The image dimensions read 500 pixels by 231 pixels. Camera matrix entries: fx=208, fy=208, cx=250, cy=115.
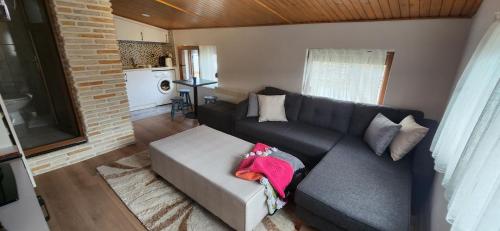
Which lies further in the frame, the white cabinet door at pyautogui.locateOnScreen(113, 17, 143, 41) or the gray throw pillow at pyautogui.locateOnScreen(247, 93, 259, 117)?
the white cabinet door at pyautogui.locateOnScreen(113, 17, 143, 41)

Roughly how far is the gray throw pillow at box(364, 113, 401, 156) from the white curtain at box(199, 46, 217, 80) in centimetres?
361

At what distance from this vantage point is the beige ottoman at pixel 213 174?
1.65 m

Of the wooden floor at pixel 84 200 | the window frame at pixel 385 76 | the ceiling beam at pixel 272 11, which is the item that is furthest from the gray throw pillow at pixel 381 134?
the wooden floor at pixel 84 200

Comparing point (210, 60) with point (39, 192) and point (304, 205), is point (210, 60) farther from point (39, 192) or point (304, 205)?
point (304, 205)

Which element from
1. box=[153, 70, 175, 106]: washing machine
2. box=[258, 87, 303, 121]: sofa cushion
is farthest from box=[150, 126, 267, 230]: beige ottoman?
box=[153, 70, 175, 106]: washing machine

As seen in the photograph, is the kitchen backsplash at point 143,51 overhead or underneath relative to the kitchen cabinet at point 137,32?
underneath

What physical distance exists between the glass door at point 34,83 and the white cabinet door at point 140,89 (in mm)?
1686

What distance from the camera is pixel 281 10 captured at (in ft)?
9.15

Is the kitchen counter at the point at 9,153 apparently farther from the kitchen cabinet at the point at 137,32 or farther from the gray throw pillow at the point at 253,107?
the kitchen cabinet at the point at 137,32

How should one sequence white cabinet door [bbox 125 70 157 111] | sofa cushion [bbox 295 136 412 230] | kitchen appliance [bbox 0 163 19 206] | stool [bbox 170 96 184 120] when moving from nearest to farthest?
1. kitchen appliance [bbox 0 163 19 206]
2. sofa cushion [bbox 295 136 412 230]
3. stool [bbox 170 96 184 120]
4. white cabinet door [bbox 125 70 157 111]

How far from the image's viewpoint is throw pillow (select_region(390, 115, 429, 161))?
2035 mm

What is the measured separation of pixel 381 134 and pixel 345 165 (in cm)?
61

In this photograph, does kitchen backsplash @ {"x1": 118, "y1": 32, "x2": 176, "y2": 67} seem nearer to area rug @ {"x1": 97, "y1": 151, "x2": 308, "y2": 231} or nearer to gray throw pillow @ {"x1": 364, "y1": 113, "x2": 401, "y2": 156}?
area rug @ {"x1": 97, "y1": 151, "x2": 308, "y2": 231}

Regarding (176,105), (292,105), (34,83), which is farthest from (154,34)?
A: (292,105)
